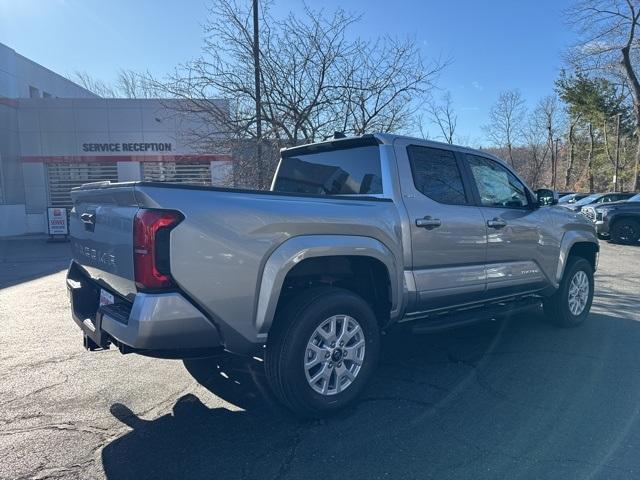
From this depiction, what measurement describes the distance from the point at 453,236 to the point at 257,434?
2.33 meters

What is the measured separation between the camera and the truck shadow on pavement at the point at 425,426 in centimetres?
274

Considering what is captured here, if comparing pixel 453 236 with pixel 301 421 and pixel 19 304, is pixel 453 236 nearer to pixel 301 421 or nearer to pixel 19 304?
pixel 301 421

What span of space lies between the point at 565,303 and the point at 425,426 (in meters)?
3.20

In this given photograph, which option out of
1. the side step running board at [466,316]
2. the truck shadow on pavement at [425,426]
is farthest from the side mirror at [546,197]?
the truck shadow on pavement at [425,426]

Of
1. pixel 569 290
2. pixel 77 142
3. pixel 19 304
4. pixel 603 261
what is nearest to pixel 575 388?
pixel 569 290

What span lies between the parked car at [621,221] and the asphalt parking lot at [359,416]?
1108 cm

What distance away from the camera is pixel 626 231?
14422mm

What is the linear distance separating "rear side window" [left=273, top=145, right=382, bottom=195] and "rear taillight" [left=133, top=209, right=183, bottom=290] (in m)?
1.86

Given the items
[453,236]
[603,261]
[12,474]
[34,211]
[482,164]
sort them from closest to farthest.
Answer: [12,474] → [453,236] → [482,164] → [603,261] → [34,211]

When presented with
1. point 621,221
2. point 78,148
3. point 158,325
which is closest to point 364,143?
point 158,325

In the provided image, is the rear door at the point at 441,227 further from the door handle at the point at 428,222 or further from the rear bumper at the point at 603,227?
the rear bumper at the point at 603,227

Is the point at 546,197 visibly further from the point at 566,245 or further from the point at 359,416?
the point at 359,416

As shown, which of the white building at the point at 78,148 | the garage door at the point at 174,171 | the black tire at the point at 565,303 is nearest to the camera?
the black tire at the point at 565,303

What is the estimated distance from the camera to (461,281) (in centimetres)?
424
